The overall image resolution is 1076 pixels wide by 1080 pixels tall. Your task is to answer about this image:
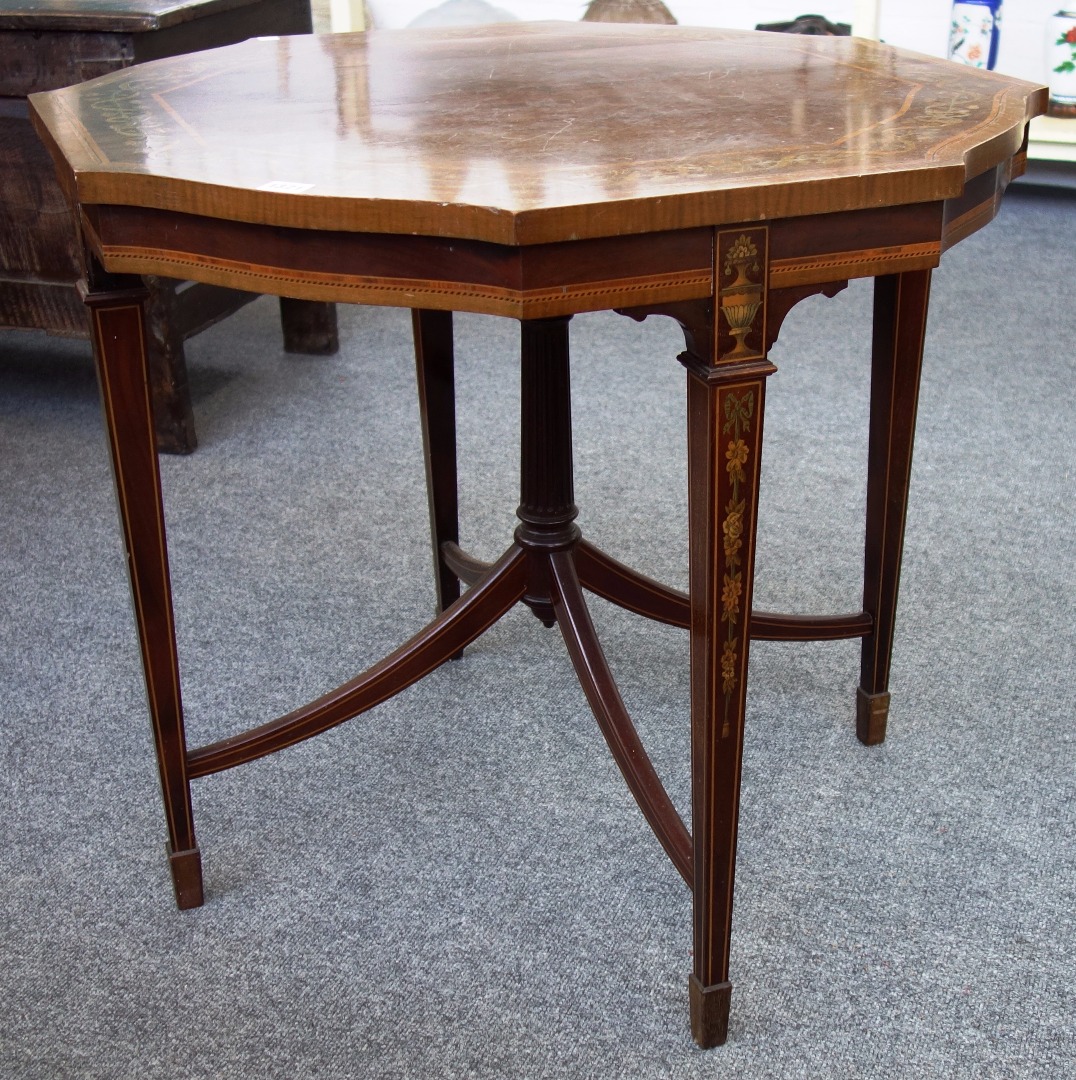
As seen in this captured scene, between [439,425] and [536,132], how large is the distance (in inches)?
22.6

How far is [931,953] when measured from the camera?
122cm

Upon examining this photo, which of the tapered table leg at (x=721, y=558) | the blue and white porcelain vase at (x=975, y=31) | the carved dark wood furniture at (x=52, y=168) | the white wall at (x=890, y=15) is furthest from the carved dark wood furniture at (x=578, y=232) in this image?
the white wall at (x=890, y=15)

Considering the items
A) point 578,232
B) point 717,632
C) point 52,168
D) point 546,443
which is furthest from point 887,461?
point 52,168

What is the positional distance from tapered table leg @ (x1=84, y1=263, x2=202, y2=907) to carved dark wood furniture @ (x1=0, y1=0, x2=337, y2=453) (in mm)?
1090

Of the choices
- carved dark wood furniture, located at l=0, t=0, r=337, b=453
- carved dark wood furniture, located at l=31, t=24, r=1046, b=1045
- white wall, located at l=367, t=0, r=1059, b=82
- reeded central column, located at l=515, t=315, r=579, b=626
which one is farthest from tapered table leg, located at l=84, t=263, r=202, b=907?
white wall, located at l=367, t=0, r=1059, b=82

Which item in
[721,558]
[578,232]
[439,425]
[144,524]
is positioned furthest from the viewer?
[439,425]

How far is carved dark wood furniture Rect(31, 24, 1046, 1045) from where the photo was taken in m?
0.86

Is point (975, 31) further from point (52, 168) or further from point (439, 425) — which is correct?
point (439, 425)

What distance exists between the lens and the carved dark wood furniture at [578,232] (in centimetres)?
86

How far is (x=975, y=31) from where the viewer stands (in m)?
3.29

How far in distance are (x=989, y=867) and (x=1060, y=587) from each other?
2.03 feet

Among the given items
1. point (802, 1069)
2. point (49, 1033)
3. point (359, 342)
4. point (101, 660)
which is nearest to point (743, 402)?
point (802, 1069)

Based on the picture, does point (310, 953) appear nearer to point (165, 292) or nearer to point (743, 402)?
point (743, 402)

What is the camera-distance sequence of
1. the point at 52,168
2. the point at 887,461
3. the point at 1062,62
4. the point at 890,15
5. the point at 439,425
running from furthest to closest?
the point at 890,15
the point at 1062,62
the point at 52,168
the point at 439,425
the point at 887,461
